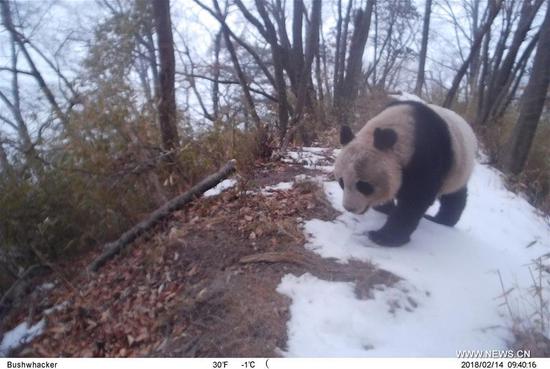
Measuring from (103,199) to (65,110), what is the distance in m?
0.95

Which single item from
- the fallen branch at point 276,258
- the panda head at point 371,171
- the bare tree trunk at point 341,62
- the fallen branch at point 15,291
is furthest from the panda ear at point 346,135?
the bare tree trunk at point 341,62

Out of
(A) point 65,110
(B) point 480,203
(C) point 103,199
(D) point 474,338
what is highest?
(A) point 65,110

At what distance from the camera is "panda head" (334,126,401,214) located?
282cm

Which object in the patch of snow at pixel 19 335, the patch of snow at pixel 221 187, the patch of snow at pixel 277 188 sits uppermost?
the patch of snow at pixel 221 187

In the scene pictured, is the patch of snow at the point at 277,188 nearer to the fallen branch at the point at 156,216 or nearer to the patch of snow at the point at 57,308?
the fallen branch at the point at 156,216

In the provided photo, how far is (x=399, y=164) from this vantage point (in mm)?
2873

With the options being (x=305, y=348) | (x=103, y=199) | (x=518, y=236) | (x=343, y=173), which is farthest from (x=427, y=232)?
(x=103, y=199)

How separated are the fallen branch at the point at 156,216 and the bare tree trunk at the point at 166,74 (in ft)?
2.14

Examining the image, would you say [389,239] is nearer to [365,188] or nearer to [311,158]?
[365,188]

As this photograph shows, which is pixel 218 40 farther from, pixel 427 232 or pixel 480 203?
pixel 427 232

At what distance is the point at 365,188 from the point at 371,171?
13 centimetres

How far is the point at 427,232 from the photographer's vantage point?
3.42 m

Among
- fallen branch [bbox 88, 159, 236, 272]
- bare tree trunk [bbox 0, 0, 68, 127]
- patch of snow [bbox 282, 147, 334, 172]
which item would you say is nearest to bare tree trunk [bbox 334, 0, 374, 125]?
patch of snow [bbox 282, 147, 334, 172]

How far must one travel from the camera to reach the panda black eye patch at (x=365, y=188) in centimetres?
287
